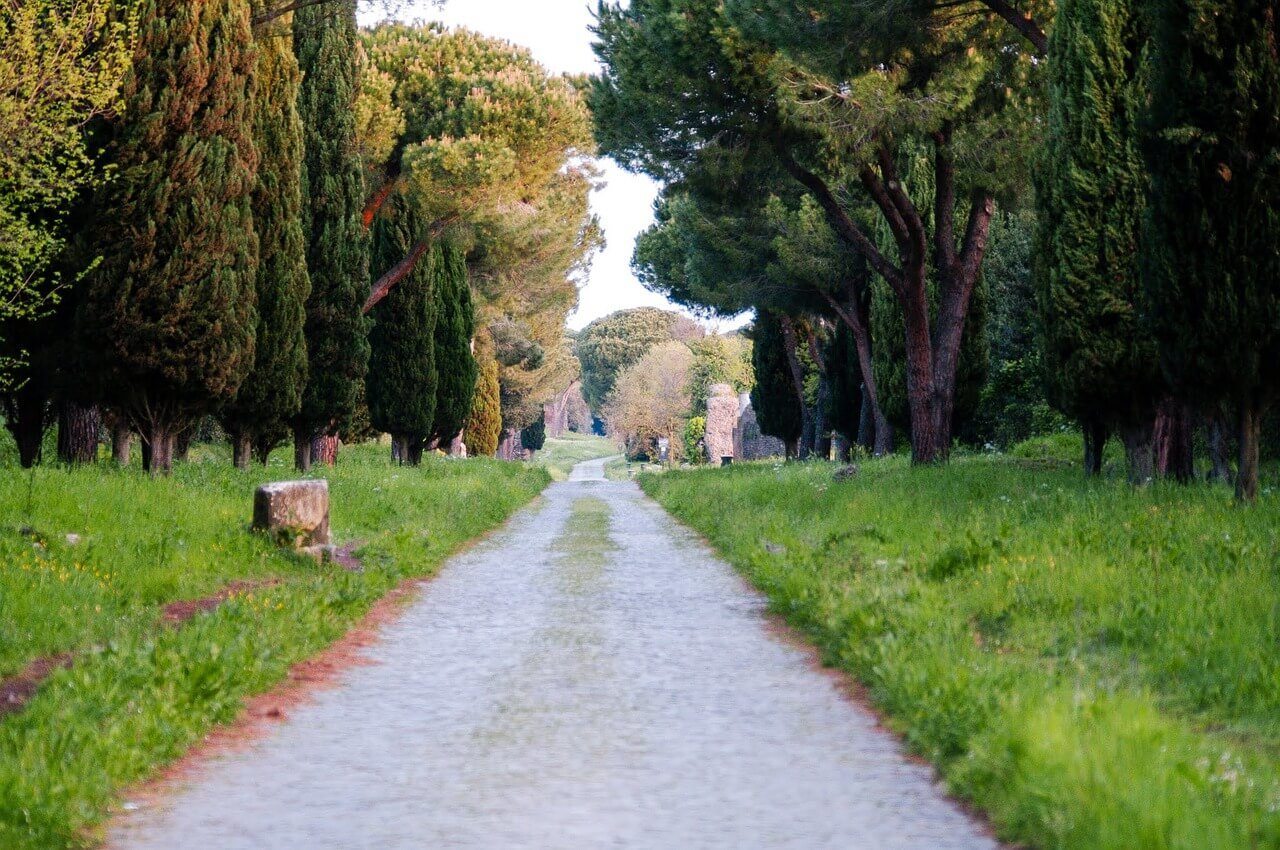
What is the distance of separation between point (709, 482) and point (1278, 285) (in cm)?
1911

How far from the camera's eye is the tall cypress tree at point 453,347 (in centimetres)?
3853

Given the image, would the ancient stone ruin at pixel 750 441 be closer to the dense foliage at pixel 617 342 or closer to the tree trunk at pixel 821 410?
the tree trunk at pixel 821 410

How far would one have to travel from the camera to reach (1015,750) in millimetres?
5496

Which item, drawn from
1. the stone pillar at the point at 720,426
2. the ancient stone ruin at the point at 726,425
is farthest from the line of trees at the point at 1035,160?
the stone pillar at the point at 720,426

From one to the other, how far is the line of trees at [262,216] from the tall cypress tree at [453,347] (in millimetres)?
74

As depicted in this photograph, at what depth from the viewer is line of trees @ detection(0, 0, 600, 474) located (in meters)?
16.9

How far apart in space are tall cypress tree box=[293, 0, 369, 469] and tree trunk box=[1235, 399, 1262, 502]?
59.2ft

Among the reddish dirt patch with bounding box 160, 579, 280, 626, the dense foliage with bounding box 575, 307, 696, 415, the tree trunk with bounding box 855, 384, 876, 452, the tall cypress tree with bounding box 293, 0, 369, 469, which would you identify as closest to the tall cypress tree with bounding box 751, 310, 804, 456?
the tree trunk with bounding box 855, 384, 876, 452

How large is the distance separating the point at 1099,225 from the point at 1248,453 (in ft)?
17.1

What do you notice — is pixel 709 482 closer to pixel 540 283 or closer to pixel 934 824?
pixel 540 283

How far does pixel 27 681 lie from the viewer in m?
7.60

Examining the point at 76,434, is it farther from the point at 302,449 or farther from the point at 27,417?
the point at 302,449

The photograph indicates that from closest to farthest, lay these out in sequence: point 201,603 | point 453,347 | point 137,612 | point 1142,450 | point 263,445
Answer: point 137,612, point 201,603, point 1142,450, point 263,445, point 453,347

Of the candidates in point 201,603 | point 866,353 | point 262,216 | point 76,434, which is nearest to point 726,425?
point 866,353
